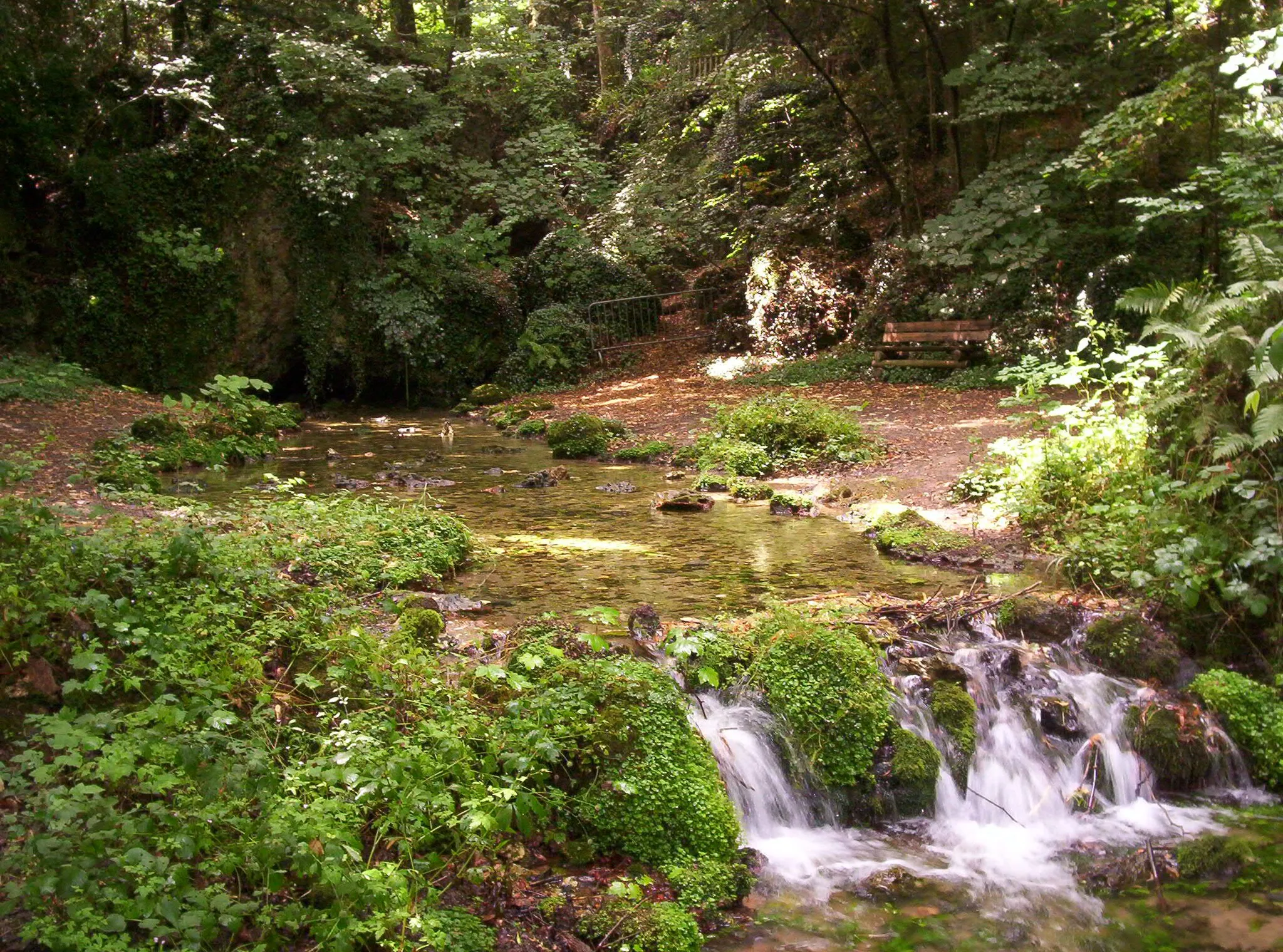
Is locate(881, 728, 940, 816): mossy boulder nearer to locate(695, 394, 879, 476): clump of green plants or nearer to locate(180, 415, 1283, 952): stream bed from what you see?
locate(180, 415, 1283, 952): stream bed

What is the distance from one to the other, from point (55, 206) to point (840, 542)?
1467 centimetres

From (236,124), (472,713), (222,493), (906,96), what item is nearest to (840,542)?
(472,713)

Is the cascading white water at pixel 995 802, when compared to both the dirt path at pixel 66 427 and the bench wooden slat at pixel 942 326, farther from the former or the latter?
the bench wooden slat at pixel 942 326

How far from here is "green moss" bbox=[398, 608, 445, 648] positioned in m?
5.31

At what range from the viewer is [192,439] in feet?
37.3

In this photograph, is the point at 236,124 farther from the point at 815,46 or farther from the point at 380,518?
the point at 380,518

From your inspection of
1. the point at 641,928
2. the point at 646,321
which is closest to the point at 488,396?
the point at 646,321

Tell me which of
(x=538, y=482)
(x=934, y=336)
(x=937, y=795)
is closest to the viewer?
(x=937, y=795)

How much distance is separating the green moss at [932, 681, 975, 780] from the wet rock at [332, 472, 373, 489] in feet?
23.1

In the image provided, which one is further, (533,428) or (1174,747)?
(533,428)

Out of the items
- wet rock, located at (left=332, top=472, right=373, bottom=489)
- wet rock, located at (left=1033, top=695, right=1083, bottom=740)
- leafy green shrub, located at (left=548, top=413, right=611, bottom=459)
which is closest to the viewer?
wet rock, located at (left=1033, top=695, right=1083, bottom=740)

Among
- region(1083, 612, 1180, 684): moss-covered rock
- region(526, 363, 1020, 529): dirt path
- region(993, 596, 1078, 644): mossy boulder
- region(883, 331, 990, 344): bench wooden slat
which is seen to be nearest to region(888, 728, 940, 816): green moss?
region(993, 596, 1078, 644): mossy boulder

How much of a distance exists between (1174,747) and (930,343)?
11760mm

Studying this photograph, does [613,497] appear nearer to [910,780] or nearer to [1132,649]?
[1132,649]
